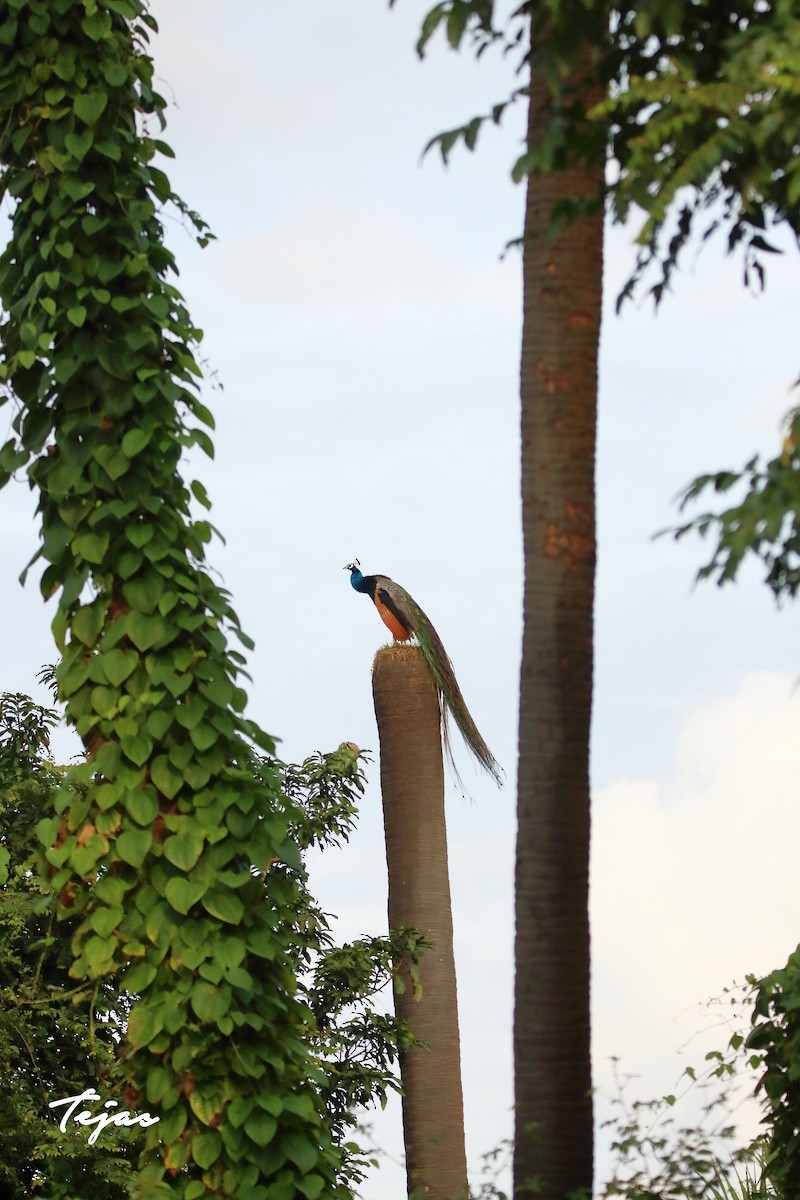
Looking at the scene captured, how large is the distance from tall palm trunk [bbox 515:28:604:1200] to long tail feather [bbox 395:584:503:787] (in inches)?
321

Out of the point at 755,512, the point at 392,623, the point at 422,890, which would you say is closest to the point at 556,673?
the point at 755,512

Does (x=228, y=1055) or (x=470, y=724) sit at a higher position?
(x=470, y=724)

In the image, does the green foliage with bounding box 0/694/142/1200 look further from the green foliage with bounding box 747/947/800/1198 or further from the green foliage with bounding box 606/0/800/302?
the green foliage with bounding box 606/0/800/302

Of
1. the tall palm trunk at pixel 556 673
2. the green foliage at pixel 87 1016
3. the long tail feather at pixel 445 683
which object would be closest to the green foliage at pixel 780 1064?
the tall palm trunk at pixel 556 673

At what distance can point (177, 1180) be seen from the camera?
6.97m

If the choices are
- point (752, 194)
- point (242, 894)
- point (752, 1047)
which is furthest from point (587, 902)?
point (752, 194)

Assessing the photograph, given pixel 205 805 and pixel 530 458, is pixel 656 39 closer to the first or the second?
pixel 530 458

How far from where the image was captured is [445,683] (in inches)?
593

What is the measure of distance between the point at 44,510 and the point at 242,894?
2086 millimetres

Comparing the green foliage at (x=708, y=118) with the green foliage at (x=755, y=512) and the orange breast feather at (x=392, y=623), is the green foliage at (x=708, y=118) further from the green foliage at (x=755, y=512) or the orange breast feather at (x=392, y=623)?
the orange breast feather at (x=392, y=623)

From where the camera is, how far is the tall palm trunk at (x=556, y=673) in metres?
6.54

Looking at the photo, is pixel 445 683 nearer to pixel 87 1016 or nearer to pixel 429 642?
pixel 429 642

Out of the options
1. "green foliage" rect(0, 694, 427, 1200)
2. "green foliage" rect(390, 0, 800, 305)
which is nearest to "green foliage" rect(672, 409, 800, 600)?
"green foliage" rect(390, 0, 800, 305)

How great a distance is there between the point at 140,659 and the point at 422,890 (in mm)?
7692
